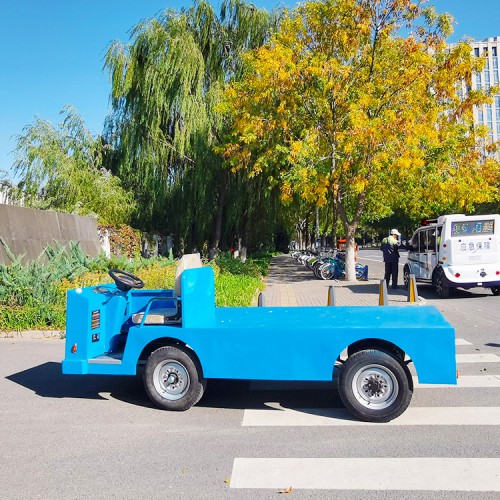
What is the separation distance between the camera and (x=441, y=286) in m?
14.6

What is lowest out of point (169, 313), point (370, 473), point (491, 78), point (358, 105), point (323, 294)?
point (370, 473)

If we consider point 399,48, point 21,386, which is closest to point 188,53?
point 399,48

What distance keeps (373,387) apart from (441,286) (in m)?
10.5

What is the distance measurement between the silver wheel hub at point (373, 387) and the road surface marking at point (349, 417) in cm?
19

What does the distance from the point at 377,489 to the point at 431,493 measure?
355 mm

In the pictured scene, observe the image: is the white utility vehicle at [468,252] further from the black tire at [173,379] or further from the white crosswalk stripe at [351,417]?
the black tire at [173,379]

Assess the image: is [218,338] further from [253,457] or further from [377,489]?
[377,489]

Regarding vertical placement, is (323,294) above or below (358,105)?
below

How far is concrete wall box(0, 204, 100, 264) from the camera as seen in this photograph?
13695mm

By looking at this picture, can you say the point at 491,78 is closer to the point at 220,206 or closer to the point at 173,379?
the point at 220,206

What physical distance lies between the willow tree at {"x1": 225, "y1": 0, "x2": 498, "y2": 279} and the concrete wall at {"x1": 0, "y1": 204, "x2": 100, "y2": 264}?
5.85 m

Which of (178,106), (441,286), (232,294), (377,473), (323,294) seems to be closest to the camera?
(377,473)

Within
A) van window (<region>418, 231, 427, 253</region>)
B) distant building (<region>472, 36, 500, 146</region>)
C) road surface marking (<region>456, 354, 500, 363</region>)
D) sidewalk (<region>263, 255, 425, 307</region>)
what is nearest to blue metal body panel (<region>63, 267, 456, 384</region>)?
road surface marking (<region>456, 354, 500, 363</region>)

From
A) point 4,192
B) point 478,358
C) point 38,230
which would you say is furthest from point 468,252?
point 4,192
